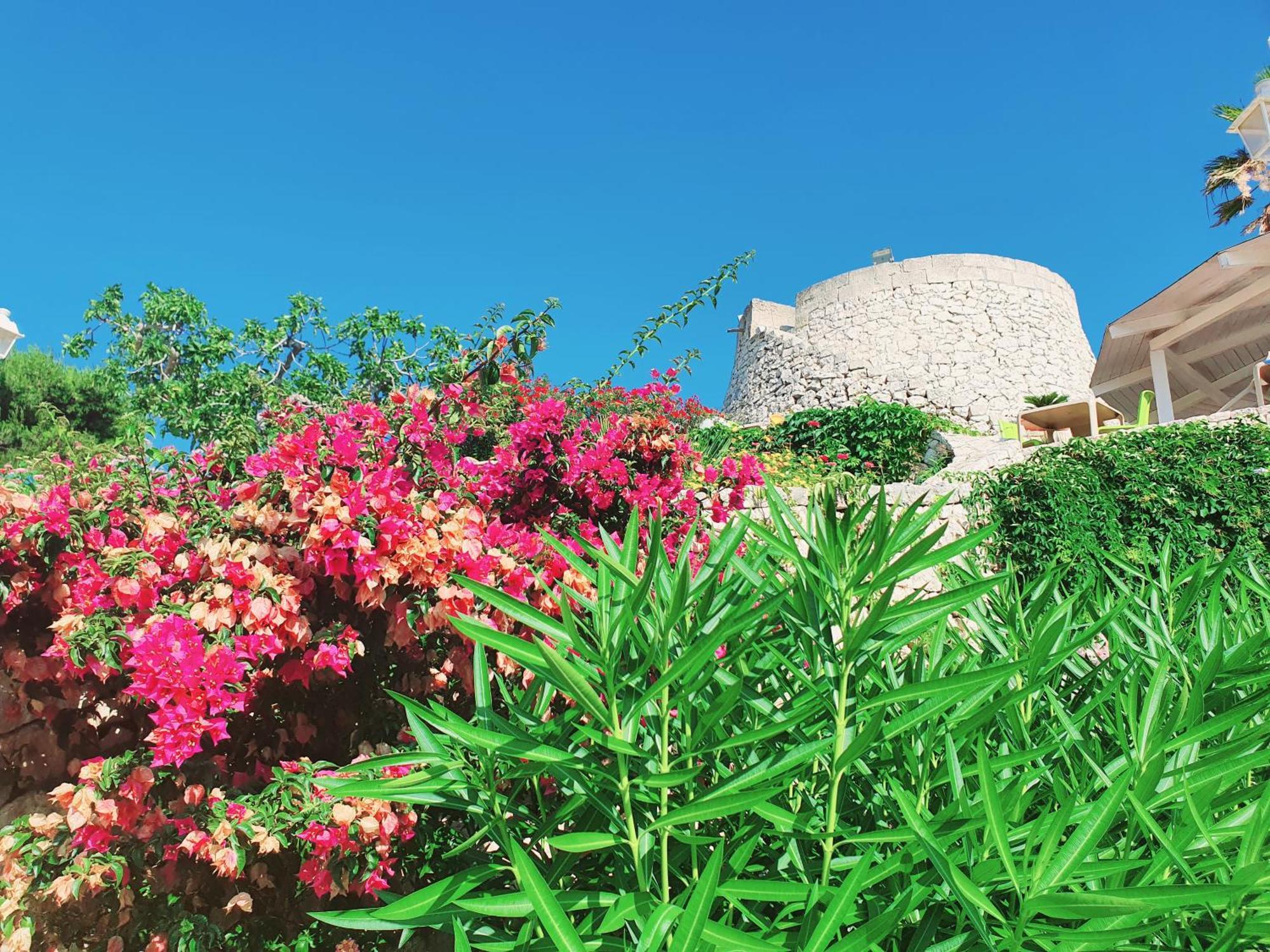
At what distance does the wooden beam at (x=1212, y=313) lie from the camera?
35.2 feet

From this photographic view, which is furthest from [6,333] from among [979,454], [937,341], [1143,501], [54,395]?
[937,341]

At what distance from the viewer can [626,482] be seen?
3150 mm

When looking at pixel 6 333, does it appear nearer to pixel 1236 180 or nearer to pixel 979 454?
pixel 979 454

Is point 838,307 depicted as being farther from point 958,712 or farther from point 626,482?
point 958,712

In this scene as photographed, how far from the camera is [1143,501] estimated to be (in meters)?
6.90

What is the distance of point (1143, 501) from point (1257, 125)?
670 centimetres

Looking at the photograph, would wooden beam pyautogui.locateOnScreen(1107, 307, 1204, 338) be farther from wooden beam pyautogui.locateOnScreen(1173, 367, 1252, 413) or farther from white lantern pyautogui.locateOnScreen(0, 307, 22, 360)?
white lantern pyautogui.locateOnScreen(0, 307, 22, 360)

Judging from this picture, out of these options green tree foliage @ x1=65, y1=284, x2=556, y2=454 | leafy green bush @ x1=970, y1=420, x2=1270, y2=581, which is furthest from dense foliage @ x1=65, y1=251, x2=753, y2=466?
leafy green bush @ x1=970, y1=420, x2=1270, y2=581

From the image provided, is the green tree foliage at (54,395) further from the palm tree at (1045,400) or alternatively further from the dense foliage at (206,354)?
the palm tree at (1045,400)

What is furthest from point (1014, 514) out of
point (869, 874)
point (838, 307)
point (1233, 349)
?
point (838, 307)

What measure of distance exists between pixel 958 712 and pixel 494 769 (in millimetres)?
688

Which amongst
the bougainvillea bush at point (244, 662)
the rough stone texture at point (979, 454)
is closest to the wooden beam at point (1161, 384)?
the rough stone texture at point (979, 454)

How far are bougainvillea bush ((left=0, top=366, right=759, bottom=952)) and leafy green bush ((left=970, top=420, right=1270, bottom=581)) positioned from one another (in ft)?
18.7

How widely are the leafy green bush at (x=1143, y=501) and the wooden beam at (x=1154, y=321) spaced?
5.49 meters
